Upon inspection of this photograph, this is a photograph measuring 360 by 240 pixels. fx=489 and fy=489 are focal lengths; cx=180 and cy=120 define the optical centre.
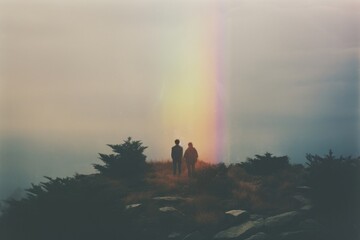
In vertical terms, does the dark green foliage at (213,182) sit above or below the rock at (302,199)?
above

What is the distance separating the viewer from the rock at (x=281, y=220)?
49.9 feet

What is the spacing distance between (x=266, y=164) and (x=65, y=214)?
1105cm

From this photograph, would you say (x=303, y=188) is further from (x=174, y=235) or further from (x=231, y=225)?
(x=174, y=235)

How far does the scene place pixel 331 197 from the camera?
1616 cm

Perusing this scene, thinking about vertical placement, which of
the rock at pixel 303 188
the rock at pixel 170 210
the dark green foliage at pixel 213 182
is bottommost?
the rock at pixel 170 210

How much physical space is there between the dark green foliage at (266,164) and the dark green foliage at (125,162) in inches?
191

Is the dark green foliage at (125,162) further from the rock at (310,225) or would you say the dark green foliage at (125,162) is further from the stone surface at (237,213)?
the rock at (310,225)

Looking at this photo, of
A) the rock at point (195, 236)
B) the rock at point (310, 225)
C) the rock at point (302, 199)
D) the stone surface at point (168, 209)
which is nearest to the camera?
the rock at point (310, 225)

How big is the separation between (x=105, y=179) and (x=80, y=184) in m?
6.49

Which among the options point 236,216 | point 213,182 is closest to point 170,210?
point 236,216

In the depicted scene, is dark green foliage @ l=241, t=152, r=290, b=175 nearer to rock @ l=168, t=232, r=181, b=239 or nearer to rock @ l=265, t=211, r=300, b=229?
rock @ l=265, t=211, r=300, b=229

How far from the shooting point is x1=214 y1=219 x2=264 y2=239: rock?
14.8 metres

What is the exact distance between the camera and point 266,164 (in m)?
21.9

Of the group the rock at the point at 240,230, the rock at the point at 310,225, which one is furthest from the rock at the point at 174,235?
the rock at the point at 310,225
